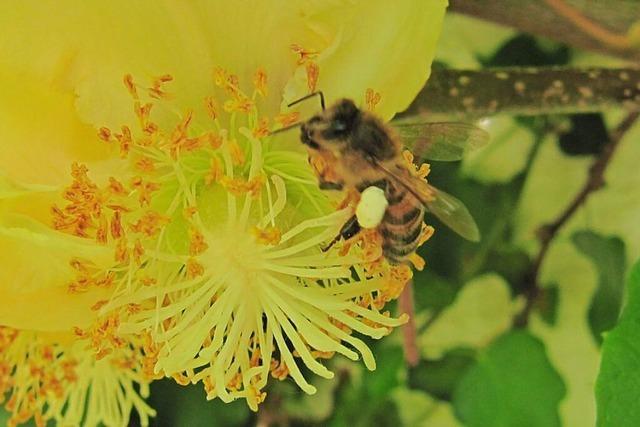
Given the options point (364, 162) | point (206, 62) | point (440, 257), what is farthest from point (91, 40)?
point (440, 257)

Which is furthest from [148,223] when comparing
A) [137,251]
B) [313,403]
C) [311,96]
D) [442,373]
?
[313,403]

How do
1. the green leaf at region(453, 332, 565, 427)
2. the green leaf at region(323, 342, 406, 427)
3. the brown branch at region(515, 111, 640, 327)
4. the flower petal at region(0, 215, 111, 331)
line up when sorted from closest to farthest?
the flower petal at region(0, 215, 111, 331) < the green leaf at region(453, 332, 565, 427) < the green leaf at region(323, 342, 406, 427) < the brown branch at region(515, 111, 640, 327)

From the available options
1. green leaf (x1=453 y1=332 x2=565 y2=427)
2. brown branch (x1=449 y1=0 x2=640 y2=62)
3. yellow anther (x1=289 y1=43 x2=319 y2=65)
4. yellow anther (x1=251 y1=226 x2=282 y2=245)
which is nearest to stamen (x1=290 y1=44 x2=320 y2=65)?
yellow anther (x1=289 y1=43 x2=319 y2=65)

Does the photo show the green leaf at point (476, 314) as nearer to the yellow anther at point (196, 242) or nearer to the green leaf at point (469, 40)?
the green leaf at point (469, 40)

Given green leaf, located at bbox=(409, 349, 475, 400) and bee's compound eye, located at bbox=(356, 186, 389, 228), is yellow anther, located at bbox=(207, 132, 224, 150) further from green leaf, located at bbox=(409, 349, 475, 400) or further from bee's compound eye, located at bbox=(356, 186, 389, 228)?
green leaf, located at bbox=(409, 349, 475, 400)

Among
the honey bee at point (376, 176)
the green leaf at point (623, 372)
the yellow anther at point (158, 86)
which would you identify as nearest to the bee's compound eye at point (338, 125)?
the honey bee at point (376, 176)

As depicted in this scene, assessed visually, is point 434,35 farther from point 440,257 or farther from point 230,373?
point 440,257
